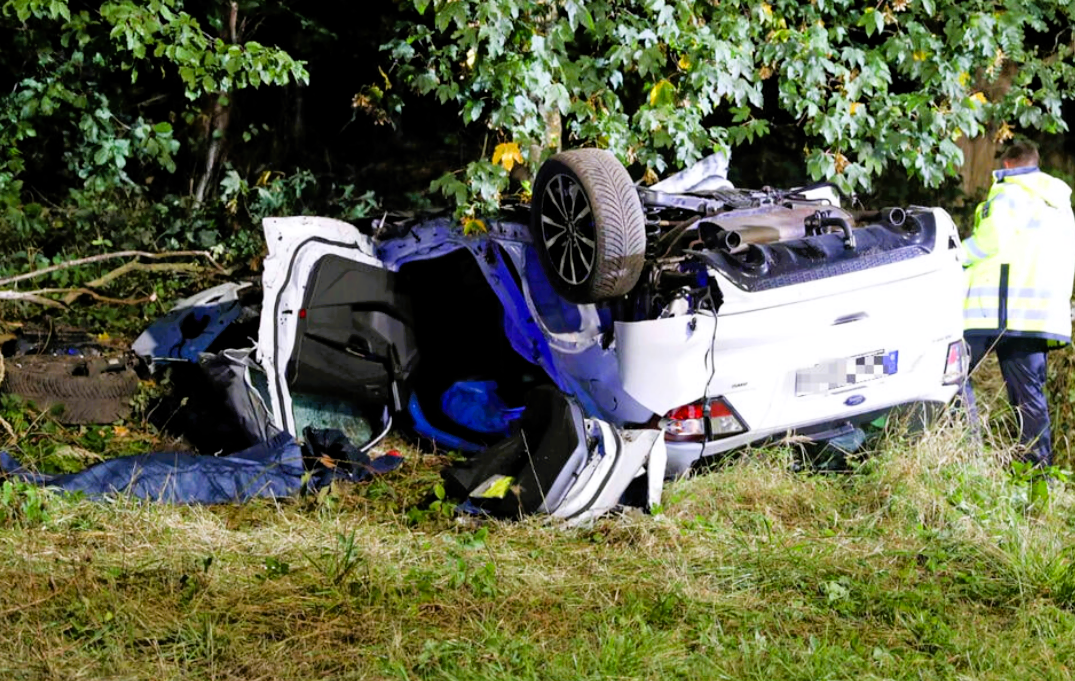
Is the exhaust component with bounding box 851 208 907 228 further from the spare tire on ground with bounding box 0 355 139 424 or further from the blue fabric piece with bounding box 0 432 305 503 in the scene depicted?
the spare tire on ground with bounding box 0 355 139 424

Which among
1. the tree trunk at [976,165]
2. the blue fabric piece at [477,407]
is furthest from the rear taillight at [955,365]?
the tree trunk at [976,165]

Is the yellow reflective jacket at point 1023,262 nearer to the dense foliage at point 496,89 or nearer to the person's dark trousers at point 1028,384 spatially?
the person's dark trousers at point 1028,384

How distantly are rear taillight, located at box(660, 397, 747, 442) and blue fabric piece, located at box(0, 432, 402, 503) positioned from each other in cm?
151

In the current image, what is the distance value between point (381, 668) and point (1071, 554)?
2648mm

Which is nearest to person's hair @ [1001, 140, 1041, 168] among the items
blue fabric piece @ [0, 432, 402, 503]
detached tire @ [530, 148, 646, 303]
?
detached tire @ [530, 148, 646, 303]

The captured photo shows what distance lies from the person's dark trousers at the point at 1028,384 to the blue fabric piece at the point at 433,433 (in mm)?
2552

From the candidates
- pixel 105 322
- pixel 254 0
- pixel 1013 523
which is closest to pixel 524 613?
pixel 1013 523

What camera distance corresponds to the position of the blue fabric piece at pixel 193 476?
560 centimetres

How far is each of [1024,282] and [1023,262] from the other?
10 cm

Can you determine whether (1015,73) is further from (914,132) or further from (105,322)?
(105,322)

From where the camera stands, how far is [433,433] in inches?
266

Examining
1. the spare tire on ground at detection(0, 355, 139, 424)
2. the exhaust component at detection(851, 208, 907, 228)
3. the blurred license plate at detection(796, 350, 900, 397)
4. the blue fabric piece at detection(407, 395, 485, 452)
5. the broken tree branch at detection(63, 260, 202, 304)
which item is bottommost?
the blue fabric piece at detection(407, 395, 485, 452)

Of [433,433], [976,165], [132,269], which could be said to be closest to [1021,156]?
[433,433]

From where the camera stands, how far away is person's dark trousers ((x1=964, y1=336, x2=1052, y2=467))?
22.2ft
